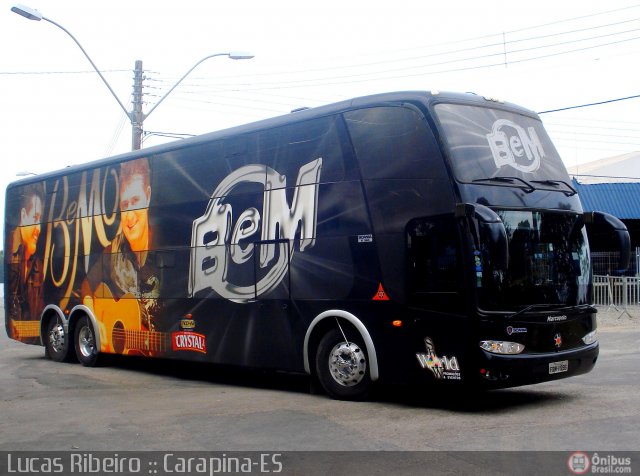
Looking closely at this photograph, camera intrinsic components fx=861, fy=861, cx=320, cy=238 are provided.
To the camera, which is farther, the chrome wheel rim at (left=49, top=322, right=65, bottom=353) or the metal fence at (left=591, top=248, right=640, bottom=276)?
the metal fence at (left=591, top=248, right=640, bottom=276)

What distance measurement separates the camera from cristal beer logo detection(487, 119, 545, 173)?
10531 mm

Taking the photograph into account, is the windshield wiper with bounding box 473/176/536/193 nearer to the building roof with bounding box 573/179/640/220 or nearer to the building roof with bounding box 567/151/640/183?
the building roof with bounding box 573/179/640/220

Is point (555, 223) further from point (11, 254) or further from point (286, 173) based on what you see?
point (11, 254)

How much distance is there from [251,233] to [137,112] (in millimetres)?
13851

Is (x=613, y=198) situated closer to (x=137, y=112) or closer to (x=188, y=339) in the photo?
(x=137, y=112)

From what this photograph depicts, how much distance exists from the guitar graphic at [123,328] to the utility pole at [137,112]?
7997 millimetres

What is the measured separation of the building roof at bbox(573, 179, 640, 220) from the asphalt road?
16.1m

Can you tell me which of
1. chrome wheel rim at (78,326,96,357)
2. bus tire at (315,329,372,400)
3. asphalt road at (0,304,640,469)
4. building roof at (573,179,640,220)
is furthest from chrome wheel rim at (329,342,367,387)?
building roof at (573,179,640,220)

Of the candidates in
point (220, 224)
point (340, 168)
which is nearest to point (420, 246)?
point (340, 168)

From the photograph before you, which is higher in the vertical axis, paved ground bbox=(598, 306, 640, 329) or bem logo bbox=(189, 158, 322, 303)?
bem logo bbox=(189, 158, 322, 303)

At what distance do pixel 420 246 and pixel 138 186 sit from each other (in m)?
6.71

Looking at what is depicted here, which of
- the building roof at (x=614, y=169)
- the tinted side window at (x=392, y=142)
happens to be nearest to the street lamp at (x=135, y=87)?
the tinted side window at (x=392, y=142)

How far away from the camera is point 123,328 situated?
15.5 meters

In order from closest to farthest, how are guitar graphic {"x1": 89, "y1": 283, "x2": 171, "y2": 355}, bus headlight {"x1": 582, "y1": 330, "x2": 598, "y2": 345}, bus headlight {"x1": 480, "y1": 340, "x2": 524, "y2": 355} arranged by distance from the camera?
bus headlight {"x1": 480, "y1": 340, "x2": 524, "y2": 355}
bus headlight {"x1": 582, "y1": 330, "x2": 598, "y2": 345}
guitar graphic {"x1": 89, "y1": 283, "x2": 171, "y2": 355}
